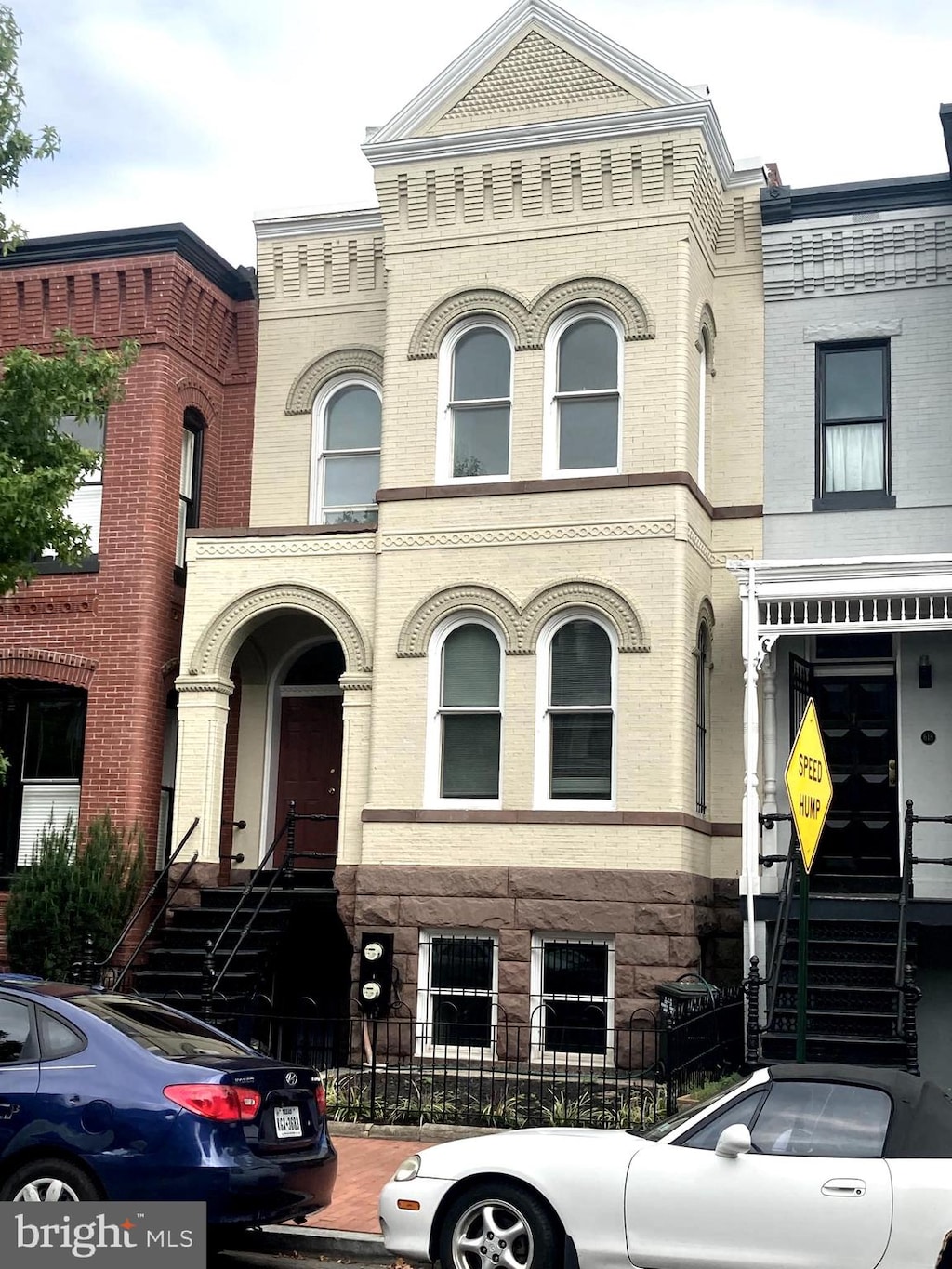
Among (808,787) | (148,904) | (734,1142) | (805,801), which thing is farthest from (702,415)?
(734,1142)

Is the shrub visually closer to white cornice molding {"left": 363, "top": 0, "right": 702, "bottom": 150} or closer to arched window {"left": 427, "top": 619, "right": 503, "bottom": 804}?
arched window {"left": 427, "top": 619, "right": 503, "bottom": 804}

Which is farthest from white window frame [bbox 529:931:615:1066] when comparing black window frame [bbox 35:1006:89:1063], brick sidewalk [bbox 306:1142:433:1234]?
black window frame [bbox 35:1006:89:1063]

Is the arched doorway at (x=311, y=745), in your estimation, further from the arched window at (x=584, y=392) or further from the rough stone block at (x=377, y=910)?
the arched window at (x=584, y=392)

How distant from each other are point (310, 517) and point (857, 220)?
23.3ft

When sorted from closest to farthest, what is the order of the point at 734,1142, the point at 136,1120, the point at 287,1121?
the point at 734,1142, the point at 136,1120, the point at 287,1121

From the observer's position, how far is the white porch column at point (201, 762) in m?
17.2

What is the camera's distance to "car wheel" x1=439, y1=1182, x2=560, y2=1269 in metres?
7.74

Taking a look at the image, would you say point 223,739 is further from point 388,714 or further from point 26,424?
point 26,424

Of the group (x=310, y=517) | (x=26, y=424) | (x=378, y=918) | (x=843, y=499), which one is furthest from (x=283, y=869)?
(x=843, y=499)

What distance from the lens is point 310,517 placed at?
61.0 feet

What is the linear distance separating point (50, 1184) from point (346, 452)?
1195 centimetres

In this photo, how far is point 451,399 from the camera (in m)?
17.1

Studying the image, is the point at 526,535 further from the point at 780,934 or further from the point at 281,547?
the point at 780,934

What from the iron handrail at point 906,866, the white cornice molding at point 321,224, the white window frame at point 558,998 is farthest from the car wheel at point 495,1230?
the white cornice molding at point 321,224
